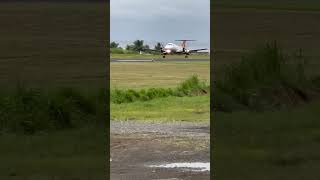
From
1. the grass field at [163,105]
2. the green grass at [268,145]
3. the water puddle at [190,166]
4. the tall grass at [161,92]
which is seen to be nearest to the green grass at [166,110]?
the grass field at [163,105]

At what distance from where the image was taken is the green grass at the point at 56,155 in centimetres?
484

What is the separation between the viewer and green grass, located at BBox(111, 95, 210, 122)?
10.7 meters

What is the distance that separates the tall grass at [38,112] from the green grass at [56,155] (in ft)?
0.50

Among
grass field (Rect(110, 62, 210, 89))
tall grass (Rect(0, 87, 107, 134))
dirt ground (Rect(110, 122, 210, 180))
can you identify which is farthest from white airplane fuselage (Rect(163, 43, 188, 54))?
tall grass (Rect(0, 87, 107, 134))

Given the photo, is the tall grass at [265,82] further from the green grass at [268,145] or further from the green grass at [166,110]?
the green grass at [166,110]

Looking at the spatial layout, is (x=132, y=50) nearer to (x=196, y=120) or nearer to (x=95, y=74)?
(x=196, y=120)

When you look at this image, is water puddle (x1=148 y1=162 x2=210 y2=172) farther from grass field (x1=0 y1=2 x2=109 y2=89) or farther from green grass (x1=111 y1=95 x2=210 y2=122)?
green grass (x1=111 y1=95 x2=210 y2=122)

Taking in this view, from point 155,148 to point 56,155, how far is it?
174cm

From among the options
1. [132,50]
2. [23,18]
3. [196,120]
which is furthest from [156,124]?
[132,50]

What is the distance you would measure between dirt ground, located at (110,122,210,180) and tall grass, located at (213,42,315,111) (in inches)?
29.5

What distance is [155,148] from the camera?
7020mm

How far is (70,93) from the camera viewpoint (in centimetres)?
731

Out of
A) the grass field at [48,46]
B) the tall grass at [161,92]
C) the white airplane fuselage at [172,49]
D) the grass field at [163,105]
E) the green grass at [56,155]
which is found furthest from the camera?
the white airplane fuselage at [172,49]

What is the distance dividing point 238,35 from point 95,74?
6.70ft
